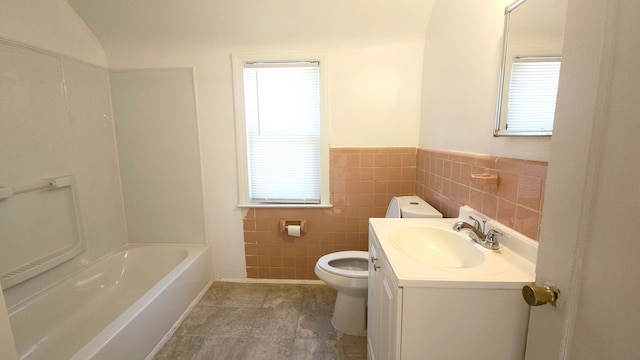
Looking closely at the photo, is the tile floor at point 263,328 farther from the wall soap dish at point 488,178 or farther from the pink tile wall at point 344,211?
the wall soap dish at point 488,178

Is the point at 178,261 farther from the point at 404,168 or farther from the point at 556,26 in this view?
the point at 556,26

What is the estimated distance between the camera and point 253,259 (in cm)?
236

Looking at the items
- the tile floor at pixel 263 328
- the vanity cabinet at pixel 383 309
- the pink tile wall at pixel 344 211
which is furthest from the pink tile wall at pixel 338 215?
the vanity cabinet at pixel 383 309

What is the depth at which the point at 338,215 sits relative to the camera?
7.40ft

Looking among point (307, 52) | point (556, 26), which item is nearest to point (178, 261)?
point (307, 52)

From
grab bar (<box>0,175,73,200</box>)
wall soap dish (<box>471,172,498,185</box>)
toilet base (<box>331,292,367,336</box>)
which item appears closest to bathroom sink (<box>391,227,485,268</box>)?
wall soap dish (<box>471,172,498,185</box>)

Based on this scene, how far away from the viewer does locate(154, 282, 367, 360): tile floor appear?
1.60m

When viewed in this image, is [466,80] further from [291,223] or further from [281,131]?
[291,223]

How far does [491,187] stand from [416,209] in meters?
0.56

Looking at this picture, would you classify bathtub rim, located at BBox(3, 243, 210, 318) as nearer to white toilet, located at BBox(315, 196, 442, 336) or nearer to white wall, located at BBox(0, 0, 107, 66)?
white toilet, located at BBox(315, 196, 442, 336)

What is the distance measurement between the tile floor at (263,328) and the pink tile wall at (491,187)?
111cm

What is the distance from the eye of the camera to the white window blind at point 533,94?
0.90 meters

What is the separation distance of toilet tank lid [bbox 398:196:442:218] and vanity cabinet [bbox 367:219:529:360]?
793mm

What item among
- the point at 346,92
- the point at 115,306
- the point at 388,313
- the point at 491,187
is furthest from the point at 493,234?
the point at 115,306
